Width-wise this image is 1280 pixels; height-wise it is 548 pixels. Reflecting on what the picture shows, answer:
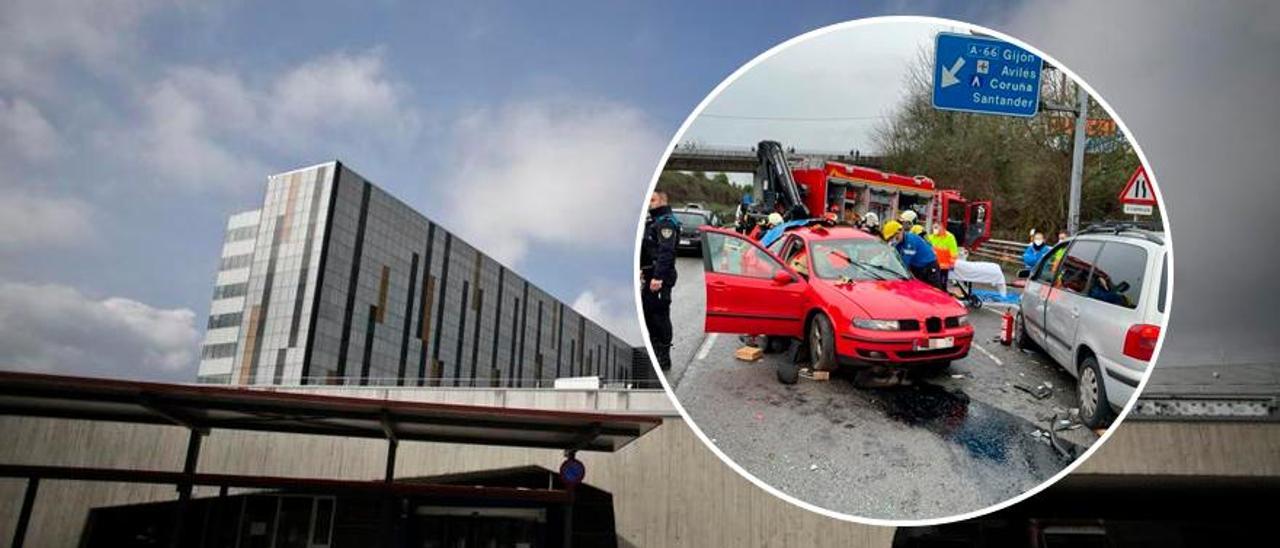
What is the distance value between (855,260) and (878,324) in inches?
7.4

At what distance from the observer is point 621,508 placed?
13516 millimetres

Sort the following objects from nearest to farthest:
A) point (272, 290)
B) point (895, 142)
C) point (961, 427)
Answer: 1. point (895, 142)
2. point (961, 427)
3. point (272, 290)

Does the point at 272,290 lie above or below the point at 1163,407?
above

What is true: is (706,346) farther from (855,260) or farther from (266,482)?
(266,482)

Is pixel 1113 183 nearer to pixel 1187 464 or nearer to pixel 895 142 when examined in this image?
pixel 895 142

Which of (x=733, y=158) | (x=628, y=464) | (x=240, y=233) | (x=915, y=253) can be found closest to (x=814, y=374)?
(x=915, y=253)

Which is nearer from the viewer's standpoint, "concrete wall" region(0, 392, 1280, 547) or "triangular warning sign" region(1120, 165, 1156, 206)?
"triangular warning sign" region(1120, 165, 1156, 206)

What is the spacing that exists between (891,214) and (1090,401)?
773 millimetres

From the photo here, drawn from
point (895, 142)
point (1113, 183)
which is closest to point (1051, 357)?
point (1113, 183)

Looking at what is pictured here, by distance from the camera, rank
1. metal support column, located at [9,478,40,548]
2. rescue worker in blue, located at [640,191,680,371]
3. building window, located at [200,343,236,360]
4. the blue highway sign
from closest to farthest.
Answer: the blue highway sign, rescue worker in blue, located at [640,191,680,371], metal support column, located at [9,478,40,548], building window, located at [200,343,236,360]

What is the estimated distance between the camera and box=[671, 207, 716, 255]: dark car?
7.85 feet

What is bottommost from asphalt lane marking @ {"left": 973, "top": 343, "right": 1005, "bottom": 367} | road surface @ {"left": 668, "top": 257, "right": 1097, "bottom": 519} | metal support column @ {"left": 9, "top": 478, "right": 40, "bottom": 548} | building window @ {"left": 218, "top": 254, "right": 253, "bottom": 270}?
metal support column @ {"left": 9, "top": 478, "right": 40, "bottom": 548}

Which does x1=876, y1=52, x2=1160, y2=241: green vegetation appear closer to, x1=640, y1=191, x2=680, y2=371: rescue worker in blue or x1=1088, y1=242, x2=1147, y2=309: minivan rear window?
x1=1088, y1=242, x2=1147, y2=309: minivan rear window

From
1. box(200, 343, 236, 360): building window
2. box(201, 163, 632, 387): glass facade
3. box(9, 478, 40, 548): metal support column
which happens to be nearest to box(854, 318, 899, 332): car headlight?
box(9, 478, 40, 548): metal support column
